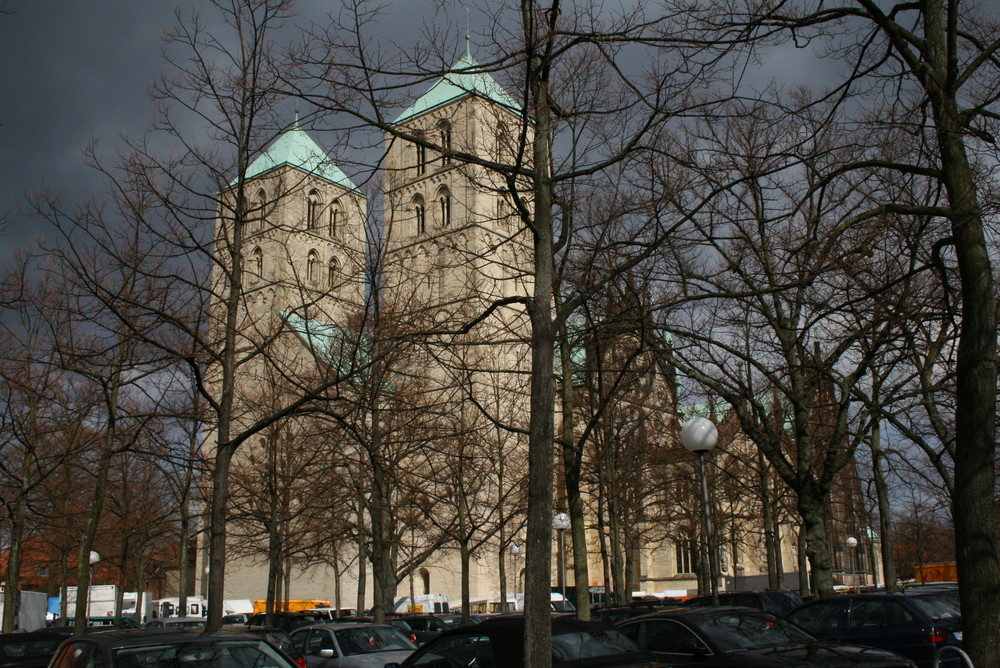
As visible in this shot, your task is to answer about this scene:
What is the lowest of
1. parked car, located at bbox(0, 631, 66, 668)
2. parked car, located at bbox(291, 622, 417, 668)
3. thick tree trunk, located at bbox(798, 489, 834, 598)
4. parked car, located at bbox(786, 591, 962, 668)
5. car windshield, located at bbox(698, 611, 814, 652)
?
parked car, located at bbox(0, 631, 66, 668)

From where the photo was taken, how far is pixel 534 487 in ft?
24.3

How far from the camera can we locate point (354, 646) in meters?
14.0

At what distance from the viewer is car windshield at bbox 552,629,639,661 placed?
7.90 meters

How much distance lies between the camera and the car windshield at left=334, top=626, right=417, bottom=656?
1396 cm

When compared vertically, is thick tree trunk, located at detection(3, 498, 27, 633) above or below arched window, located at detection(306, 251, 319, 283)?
below

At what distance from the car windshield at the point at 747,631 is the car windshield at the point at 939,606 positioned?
436 cm

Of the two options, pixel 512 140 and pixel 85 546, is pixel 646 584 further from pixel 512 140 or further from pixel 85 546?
pixel 512 140

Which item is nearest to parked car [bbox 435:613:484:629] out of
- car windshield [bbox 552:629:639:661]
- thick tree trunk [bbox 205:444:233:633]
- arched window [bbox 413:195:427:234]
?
arched window [bbox 413:195:427:234]

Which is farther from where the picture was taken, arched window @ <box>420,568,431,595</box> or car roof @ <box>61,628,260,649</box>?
arched window @ <box>420,568,431,595</box>

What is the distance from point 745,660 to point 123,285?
13289 millimetres

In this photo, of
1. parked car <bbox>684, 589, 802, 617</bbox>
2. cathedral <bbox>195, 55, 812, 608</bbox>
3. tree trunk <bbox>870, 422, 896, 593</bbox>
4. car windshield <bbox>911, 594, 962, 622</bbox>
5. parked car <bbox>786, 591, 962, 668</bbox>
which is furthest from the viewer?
tree trunk <bbox>870, 422, 896, 593</bbox>

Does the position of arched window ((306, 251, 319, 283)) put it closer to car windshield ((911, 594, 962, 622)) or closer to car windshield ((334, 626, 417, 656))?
car windshield ((334, 626, 417, 656))

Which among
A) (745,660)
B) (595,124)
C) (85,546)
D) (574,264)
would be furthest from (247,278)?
(745,660)

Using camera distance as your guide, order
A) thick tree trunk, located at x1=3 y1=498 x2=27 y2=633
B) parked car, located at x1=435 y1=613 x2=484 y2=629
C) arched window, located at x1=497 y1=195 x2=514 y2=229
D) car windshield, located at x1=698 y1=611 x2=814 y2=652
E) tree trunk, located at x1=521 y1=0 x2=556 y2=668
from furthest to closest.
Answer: parked car, located at x1=435 y1=613 x2=484 y2=629 → thick tree trunk, located at x1=3 y1=498 x2=27 y2=633 → arched window, located at x1=497 y1=195 x2=514 y2=229 → car windshield, located at x1=698 y1=611 x2=814 y2=652 → tree trunk, located at x1=521 y1=0 x2=556 y2=668
